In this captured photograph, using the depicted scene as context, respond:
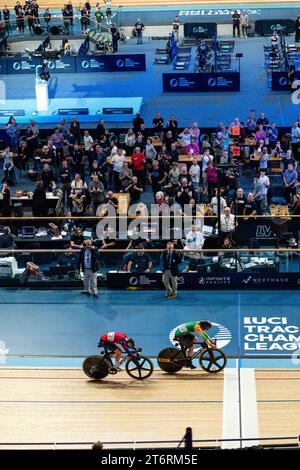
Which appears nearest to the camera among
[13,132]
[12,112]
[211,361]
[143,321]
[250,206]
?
[211,361]

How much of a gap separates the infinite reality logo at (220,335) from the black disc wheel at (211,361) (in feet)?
6.81

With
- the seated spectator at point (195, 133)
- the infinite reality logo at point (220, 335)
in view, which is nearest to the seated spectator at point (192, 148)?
the seated spectator at point (195, 133)

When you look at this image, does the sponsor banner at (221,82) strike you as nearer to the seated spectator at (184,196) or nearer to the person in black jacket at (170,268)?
the seated spectator at (184,196)

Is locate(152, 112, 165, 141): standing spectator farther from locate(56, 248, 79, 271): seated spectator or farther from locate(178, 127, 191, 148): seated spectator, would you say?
locate(56, 248, 79, 271): seated spectator

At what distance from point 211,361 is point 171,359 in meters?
0.83

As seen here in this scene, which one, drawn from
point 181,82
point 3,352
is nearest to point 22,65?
point 181,82

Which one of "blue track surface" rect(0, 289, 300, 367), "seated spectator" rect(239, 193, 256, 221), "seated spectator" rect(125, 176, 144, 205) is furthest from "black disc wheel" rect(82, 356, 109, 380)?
"seated spectator" rect(125, 176, 144, 205)

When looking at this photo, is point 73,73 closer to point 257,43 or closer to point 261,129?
point 257,43

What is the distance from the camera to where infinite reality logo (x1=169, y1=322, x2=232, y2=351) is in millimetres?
24219

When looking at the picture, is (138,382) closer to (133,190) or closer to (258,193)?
(258,193)

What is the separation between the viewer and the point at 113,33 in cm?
4547

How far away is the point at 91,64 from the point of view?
44.2 m

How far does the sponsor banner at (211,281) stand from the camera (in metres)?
26.7

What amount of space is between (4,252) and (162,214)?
4625mm
